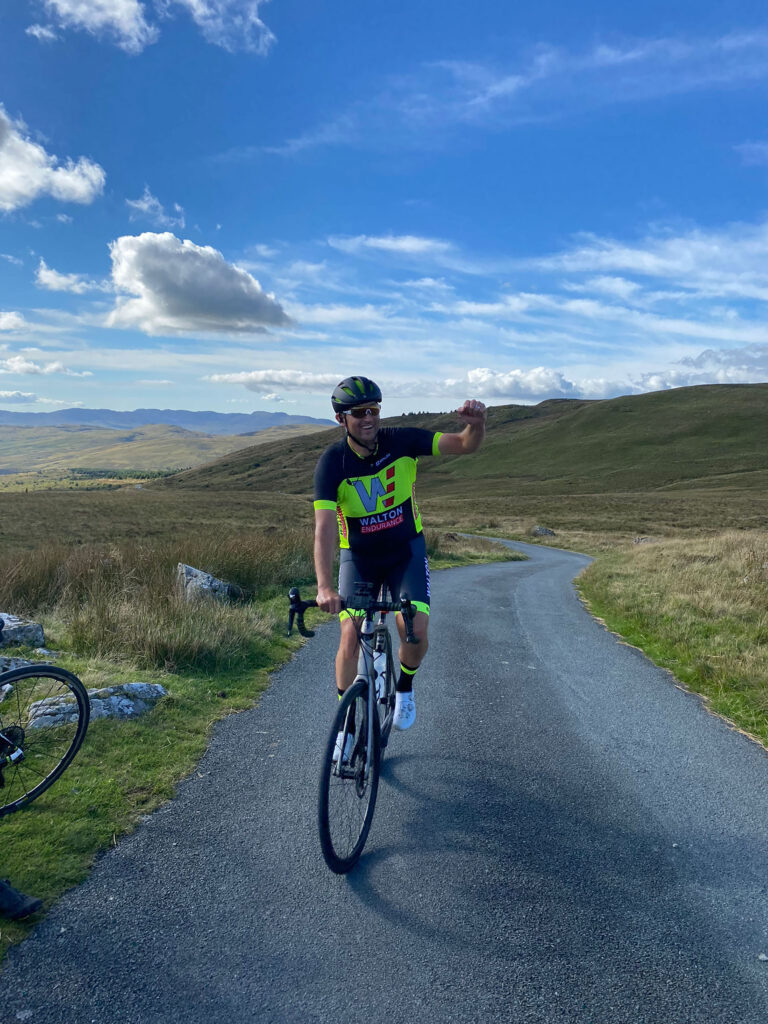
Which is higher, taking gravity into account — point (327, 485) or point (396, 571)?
point (327, 485)

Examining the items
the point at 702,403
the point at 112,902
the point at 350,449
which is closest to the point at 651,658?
the point at 350,449

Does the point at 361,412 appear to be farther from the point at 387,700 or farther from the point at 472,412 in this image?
the point at 387,700

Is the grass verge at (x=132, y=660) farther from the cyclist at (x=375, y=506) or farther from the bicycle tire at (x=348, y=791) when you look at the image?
the cyclist at (x=375, y=506)

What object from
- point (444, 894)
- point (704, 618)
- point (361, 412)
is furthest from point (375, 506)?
point (704, 618)

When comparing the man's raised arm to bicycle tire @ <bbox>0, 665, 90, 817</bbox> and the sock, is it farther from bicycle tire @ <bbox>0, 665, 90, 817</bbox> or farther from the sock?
bicycle tire @ <bbox>0, 665, 90, 817</bbox>

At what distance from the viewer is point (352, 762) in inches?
139

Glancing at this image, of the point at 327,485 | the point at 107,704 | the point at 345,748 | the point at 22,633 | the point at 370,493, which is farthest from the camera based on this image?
the point at 22,633

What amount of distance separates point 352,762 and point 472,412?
7.89ft

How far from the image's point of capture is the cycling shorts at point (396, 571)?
4.41m

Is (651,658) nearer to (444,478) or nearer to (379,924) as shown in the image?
(379,924)

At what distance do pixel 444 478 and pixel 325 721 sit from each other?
11727cm

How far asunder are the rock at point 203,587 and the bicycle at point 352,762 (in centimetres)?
588

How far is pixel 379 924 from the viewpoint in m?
2.92

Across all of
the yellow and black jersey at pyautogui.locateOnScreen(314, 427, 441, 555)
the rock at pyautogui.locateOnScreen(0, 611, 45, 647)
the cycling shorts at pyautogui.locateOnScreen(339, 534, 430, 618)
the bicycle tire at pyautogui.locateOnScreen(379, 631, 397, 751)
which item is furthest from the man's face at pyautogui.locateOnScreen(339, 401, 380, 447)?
the rock at pyautogui.locateOnScreen(0, 611, 45, 647)
